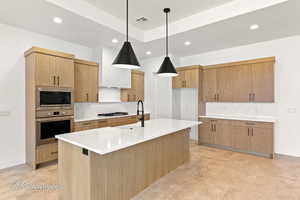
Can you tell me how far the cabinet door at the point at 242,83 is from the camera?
4.15 meters

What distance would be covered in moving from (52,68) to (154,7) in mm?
2323

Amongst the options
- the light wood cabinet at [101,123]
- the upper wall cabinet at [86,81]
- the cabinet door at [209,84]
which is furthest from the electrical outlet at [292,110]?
the upper wall cabinet at [86,81]

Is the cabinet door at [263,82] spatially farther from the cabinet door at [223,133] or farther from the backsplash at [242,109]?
the cabinet door at [223,133]

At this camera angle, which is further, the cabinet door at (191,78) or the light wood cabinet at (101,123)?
the cabinet door at (191,78)

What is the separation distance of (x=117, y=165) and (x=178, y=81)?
3733mm

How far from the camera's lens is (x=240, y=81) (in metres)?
4.28

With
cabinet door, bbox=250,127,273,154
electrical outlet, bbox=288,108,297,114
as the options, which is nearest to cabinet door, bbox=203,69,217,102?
cabinet door, bbox=250,127,273,154

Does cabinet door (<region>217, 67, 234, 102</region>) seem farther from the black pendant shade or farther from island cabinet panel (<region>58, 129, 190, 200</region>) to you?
the black pendant shade

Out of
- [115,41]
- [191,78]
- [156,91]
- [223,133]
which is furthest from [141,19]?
[223,133]

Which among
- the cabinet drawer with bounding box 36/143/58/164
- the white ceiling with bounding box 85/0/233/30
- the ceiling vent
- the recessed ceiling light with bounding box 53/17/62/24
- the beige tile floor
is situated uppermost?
the white ceiling with bounding box 85/0/233/30

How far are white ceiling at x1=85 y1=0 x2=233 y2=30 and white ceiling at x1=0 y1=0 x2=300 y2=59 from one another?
298 millimetres

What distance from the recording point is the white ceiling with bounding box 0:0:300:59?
2.61 m

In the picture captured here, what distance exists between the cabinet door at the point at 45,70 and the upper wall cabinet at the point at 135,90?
2.22m

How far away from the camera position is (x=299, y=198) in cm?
224
